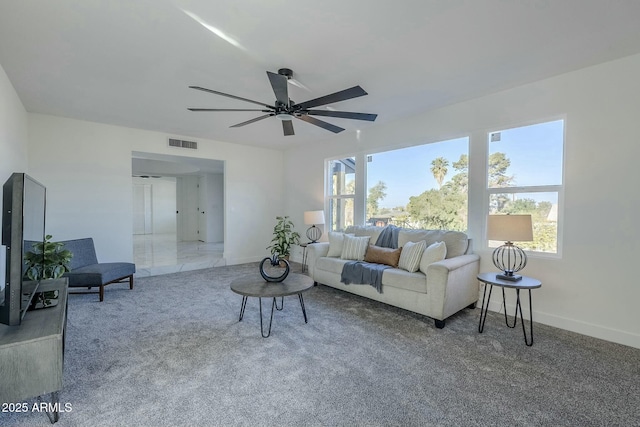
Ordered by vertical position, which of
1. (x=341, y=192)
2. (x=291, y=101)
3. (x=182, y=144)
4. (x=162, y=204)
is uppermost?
(x=182, y=144)

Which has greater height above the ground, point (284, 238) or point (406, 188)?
point (406, 188)

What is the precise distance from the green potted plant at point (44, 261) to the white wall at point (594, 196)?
4.75m

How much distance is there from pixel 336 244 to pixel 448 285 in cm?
181

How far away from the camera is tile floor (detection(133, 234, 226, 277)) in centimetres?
516

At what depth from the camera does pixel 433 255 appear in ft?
10.6

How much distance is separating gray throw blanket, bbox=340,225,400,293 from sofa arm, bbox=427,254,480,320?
2.12 ft

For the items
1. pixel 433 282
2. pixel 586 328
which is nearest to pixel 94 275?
pixel 433 282

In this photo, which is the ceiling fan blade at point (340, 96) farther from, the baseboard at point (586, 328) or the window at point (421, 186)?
the baseboard at point (586, 328)

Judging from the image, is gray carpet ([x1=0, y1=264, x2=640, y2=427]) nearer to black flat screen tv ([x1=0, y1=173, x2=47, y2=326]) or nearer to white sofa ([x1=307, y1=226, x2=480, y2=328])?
white sofa ([x1=307, y1=226, x2=480, y2=328])

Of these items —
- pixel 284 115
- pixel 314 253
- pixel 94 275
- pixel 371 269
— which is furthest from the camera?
pixel 314 253


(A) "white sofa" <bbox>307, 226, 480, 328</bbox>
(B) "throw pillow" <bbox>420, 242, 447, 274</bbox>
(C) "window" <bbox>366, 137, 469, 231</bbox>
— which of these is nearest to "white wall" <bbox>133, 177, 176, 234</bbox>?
(C) "window" <bbox>366, 137, 469, 231</bbox>

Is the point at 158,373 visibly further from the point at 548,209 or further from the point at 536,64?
the point at 536,64

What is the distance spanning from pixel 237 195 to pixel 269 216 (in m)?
0.90

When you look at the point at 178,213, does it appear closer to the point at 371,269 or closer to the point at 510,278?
the point at 371,269
